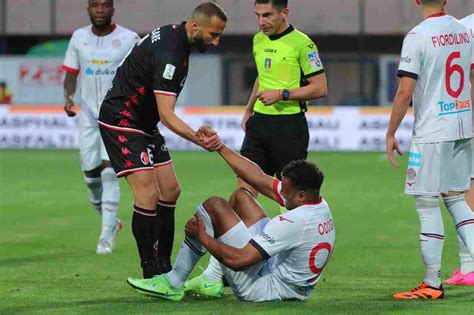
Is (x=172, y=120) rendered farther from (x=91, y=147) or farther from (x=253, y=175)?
(x=91, y=147)

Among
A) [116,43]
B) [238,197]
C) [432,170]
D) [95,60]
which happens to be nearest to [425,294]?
[432,170]

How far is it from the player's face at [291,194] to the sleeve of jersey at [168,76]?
3.69 ft

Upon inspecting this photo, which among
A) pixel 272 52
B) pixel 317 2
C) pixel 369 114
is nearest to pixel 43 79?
pixel 317 2

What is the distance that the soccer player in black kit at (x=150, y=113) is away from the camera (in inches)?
339

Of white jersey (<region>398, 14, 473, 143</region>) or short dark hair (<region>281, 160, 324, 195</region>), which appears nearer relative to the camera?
short dark hair (<region>281, 160, 324, 195</region>)

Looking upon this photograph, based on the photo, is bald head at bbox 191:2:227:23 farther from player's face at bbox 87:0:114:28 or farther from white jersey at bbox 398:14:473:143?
player's face at bbox 87:0:114:28

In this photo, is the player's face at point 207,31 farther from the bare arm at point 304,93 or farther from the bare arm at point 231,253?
the bare arm at point 231,253

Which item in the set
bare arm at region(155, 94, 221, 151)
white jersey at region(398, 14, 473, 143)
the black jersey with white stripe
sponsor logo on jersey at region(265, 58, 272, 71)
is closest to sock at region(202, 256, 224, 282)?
bare arm at region(155, 94, 221, 151)

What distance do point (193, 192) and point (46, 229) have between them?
4287 mm

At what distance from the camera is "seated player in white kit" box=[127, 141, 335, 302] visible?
7.91 m

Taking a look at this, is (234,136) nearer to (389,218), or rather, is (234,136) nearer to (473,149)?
(389,218)

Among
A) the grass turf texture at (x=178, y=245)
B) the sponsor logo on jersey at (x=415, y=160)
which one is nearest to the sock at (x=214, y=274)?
the grass turf texture at (x=178, y=245)

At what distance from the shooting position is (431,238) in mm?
8742

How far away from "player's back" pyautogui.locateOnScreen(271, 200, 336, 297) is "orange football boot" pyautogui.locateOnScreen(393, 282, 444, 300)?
2.76ft
